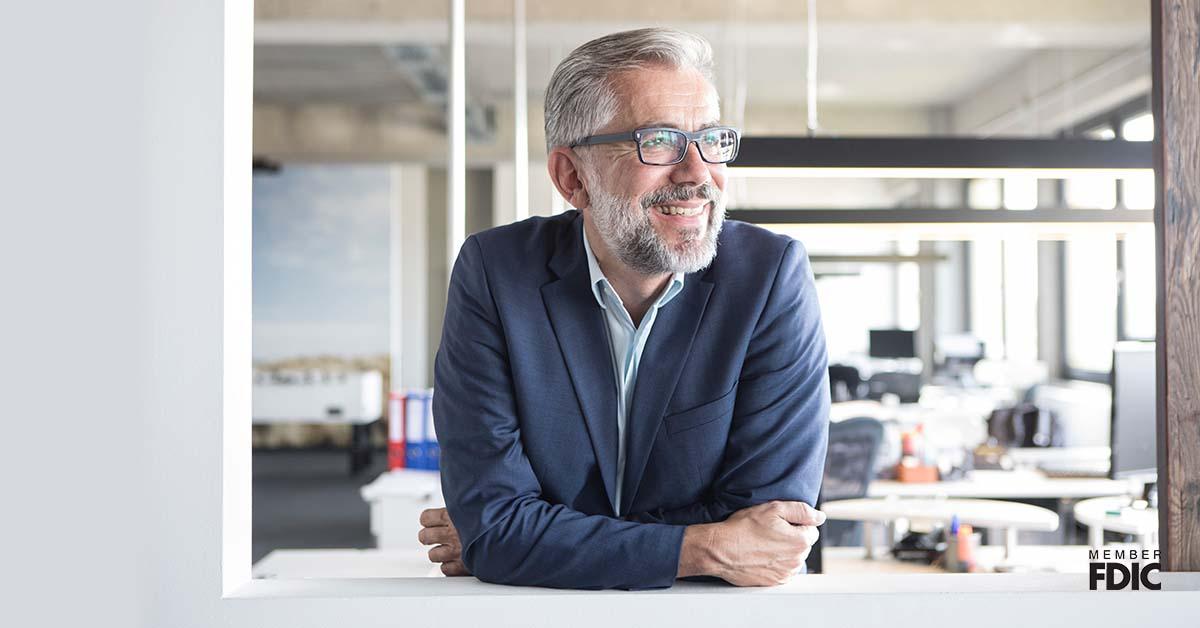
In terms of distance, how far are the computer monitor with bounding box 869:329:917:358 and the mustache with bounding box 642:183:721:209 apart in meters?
11.0

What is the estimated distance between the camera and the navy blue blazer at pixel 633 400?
5.31 feet

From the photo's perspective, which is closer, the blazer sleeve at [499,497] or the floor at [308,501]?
the blazer sleeve at [499,497]

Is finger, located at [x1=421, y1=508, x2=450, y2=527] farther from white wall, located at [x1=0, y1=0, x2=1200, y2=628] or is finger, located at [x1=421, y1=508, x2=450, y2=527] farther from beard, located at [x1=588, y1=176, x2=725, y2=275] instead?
beard, located at [x1=588, y1=176, x2=725, y2=275]

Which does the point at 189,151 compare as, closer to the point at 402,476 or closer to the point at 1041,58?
the point at 402,476

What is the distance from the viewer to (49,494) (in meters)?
1.30

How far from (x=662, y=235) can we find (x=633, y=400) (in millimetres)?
254

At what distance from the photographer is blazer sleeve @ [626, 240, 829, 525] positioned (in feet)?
5.31

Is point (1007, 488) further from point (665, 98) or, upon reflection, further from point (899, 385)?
point (899, 385)

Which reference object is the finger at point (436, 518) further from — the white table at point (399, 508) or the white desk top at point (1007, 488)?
the white desk top at point (1007, 488)

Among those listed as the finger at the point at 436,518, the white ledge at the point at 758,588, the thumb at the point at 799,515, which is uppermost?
the thumb at the point at 799,515

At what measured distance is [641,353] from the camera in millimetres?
1721

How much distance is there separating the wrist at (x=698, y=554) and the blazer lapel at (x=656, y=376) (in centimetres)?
18

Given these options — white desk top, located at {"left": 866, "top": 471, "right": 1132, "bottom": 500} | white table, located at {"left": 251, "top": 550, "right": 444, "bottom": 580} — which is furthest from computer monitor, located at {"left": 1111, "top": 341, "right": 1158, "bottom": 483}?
white table, located at {"left": 251, "top": 550, "right": 444, "bottom": 580}

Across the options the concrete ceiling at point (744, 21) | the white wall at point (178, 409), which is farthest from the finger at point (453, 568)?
the concrete ceiling at point (744, 21)
